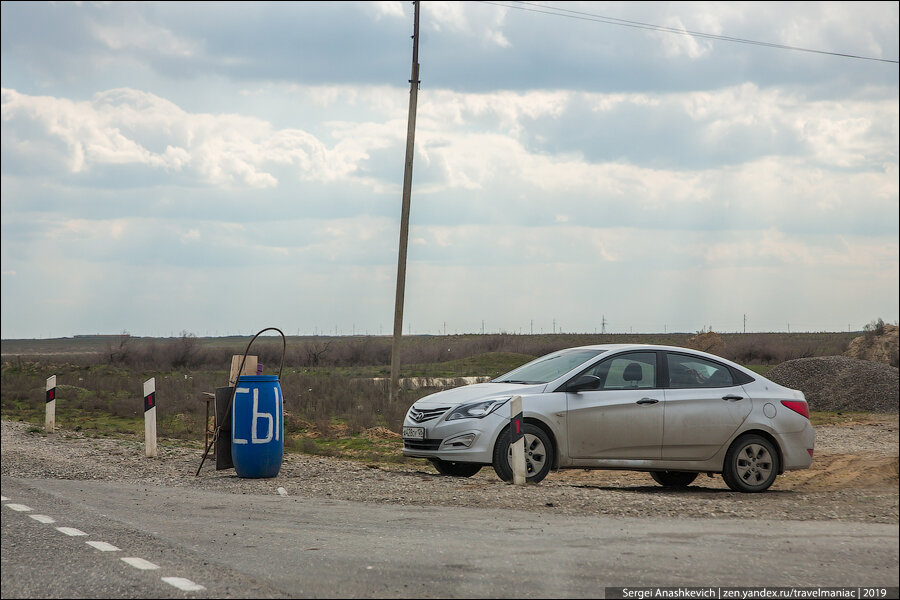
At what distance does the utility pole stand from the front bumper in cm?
1243

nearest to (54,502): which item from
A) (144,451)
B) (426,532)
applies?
(426,532)

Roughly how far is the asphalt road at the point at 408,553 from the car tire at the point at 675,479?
4.15 m

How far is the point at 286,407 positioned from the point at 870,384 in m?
16.2

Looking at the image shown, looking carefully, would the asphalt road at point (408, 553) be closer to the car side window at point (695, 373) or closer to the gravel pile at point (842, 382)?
the car side window at point (695, 373)

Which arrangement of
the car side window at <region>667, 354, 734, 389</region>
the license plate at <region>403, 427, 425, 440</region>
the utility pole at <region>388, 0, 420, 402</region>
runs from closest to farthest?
the car side window at <region>667, 354, 734, 389</region> → the license plate at <region>403, 427, 425, 440</region> → the utility pole at <region>388, 0, 420, 402</region>

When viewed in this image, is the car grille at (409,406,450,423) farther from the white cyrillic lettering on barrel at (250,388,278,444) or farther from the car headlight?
the white cyrillic lettering on barrel at (250,388,278,444)

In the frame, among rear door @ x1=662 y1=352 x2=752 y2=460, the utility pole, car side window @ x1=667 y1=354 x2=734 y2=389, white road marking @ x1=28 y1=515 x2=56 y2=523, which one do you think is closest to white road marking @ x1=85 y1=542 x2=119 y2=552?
white road marking @ x1=28 y1=515 x2=56 y2=523

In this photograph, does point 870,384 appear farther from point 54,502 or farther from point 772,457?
point 54,502

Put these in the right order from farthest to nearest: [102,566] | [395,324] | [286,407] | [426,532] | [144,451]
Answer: [286,407]
[395,324]
[144,451]
[426,532]
[102,566]

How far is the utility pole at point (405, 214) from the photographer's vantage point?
2481 cm

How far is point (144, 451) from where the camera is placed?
16812mm

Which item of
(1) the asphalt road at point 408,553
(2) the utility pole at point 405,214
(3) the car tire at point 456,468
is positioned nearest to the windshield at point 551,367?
(3) the car tire at point 456,468

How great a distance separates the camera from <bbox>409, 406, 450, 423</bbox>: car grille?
12.0m

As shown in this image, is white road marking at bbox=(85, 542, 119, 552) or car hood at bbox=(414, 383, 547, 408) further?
car hood at bbox=(414, 383, 547, 408)
